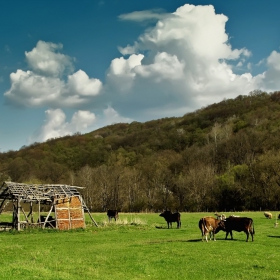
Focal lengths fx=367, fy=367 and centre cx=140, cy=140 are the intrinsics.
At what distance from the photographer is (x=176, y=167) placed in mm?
102438

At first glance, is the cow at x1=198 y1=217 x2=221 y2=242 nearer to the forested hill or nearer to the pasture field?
the pasture field

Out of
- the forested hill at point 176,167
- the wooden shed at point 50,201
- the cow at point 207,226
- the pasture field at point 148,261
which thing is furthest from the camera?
the forested hill at point 176,167

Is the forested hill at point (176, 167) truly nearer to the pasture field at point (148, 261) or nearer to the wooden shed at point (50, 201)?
the wooden shed at point (50, 201)

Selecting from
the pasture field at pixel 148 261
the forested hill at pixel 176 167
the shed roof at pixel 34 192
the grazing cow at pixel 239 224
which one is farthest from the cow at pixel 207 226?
the forested hill at pixel 176 167

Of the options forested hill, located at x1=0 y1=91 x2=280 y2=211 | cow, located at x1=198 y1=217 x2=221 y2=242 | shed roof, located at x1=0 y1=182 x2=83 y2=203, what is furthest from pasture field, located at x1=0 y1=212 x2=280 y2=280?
forested hill, located at x1=0 y1=91 x2=280 y2=211

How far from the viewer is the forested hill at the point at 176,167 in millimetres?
77188

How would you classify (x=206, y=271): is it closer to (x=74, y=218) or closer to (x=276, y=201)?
(x=74, y=218)

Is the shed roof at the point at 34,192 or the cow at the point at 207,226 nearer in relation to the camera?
the cow at the point at 207,226

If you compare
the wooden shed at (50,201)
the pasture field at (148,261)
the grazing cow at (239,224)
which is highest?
the wooden shed at (50,201)

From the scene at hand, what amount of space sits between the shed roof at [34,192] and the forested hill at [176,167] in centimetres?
4640

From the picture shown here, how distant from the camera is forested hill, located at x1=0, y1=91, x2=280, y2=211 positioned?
77188 millimetres

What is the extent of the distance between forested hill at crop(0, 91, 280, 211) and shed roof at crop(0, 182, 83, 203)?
4640 cm

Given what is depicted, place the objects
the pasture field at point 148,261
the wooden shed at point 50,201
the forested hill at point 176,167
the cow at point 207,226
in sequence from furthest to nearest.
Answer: the forested hill at point 176,167 < the wooden shed at point 50,201 < the cow at point 207,226 < the pasture field at point 148,261

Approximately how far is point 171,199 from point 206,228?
65.0m
